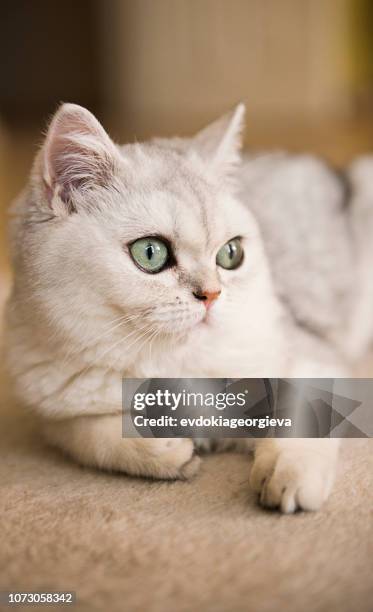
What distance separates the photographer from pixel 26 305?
59.0 inches

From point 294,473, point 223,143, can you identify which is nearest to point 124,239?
point 223,143

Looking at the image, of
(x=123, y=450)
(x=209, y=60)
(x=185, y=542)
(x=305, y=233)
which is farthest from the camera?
(x=209, y=60)

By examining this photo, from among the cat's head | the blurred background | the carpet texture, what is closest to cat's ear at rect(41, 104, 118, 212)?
the cat's head

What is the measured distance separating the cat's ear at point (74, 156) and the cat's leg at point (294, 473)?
639 mm

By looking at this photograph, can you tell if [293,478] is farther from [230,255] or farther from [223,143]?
[223,143]

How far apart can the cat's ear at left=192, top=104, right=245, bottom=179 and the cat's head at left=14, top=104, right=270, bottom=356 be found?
118 millimetres

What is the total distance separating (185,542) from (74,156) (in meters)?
0.77

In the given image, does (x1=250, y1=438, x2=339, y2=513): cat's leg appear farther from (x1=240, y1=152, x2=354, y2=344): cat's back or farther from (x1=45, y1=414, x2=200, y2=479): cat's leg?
(x1=240, y1=152, x2=354, y2=344): cat's back

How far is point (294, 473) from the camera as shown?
1.29 meters

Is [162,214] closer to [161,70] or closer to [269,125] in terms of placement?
[269,125]

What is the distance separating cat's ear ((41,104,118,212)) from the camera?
4.53 ft

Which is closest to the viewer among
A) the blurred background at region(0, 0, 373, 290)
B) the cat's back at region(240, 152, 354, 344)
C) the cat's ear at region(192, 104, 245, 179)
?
the cat's ear at region(192, 104, 245, 179)

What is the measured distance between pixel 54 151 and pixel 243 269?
459 millimetres

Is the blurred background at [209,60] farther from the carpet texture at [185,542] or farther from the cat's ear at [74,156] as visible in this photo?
the carpet texture at [185,542]
